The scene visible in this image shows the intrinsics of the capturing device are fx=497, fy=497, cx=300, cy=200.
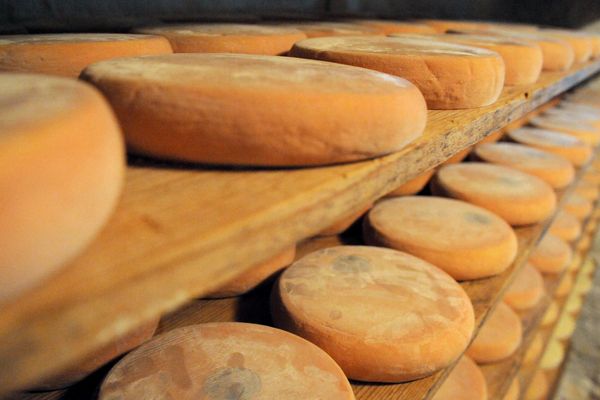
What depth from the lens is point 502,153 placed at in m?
1.62

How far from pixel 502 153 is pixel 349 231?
750 millimetres

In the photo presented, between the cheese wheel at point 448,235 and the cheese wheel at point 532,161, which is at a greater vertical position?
the cheese wheel at point 448,235

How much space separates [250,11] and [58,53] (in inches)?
45.3

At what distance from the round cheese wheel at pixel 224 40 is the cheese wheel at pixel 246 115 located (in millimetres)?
319

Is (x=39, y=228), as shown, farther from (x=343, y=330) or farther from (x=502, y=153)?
(x=502, y=153)

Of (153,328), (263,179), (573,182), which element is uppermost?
(263,179)

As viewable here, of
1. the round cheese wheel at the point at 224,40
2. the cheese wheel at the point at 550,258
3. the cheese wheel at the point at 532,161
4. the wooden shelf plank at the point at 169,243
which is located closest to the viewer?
the wooden shelf plank at the point at 169,243

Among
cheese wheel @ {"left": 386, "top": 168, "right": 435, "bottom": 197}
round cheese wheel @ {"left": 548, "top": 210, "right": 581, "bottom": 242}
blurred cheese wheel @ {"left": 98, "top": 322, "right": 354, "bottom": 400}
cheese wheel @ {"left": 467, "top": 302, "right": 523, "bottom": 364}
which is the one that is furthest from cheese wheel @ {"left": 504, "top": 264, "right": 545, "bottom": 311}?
blurred cheese wheel @ {"left": 98, "top": 322, "right": 354, "bottom": 400}

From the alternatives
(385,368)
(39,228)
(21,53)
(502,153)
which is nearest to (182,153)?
(39,228)

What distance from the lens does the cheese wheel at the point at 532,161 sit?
1504mm

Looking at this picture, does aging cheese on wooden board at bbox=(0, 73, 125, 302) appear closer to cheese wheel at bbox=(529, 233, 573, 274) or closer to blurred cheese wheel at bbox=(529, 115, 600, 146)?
cheese wheel at bbox=(529, 233, 573, 274)

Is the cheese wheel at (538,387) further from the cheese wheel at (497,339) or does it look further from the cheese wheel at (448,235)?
the cheese wheel at (448,235)

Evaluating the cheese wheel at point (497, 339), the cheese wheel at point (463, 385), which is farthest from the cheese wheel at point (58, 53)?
the cheese wheel at point (497, 339)

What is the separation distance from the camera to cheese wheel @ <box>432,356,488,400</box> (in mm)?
1000
